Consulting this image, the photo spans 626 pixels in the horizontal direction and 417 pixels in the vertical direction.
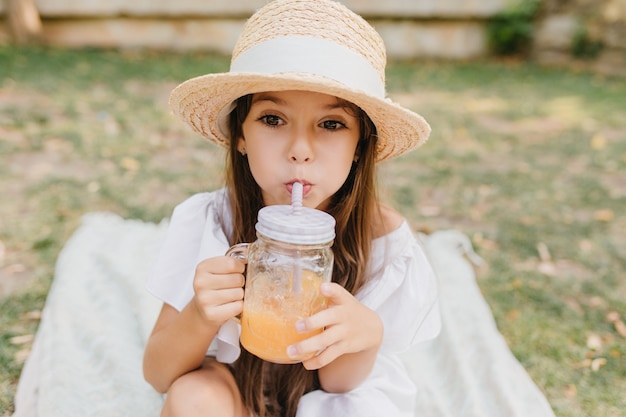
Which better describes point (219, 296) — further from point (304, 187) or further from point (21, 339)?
point (21, 339)

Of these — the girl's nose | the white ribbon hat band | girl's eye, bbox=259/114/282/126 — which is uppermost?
the white ribbon hat band

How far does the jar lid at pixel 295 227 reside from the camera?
1258 millimetres

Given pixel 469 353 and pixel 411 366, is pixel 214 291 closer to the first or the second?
pixel 411 366

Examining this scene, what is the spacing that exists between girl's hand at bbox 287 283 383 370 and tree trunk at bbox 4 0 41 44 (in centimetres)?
810

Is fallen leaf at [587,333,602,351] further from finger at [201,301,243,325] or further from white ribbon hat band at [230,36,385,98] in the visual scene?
finger at [201,301,243,325]

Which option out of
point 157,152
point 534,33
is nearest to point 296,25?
point 157,152

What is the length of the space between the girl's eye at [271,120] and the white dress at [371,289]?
16.1 inches

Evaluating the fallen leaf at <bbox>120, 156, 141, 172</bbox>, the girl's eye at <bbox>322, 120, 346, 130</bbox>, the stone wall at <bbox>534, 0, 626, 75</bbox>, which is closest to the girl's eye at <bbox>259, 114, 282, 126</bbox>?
the girl's eye at <bbox>322, 120, 346, 130</bbox>

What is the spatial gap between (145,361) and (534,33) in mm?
9210

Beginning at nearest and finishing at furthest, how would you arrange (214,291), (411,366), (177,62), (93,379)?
(214,291) < (93,379) < (411,366) < (177,62)

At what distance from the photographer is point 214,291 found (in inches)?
55.9

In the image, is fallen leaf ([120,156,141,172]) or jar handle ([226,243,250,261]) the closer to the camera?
jar handle ([226,243,250,261])

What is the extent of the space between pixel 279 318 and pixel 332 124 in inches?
21.6

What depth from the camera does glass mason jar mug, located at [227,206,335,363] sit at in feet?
4.30
